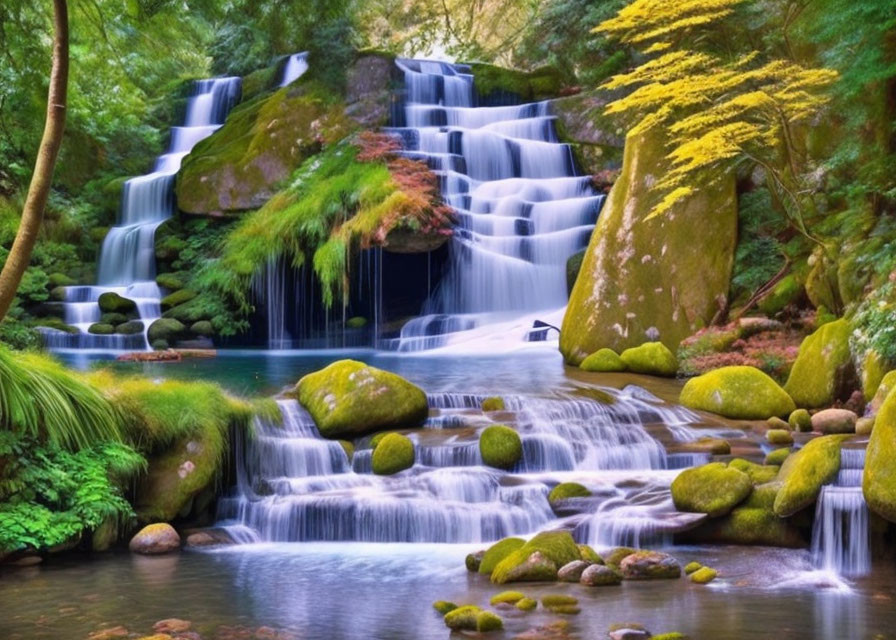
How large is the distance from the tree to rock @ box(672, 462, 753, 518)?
6177mm

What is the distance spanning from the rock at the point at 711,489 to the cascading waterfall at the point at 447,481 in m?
0.16

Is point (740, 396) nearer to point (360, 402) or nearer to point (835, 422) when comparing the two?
point (835, 422)

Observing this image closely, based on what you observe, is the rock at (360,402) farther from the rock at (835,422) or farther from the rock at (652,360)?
the rock at (652,360)

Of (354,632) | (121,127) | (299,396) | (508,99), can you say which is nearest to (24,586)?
(354,632)

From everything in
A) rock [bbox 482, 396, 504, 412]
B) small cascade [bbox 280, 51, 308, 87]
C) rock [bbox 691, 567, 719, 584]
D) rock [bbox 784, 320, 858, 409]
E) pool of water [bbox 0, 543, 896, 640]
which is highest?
small cascade [bbox 280, 51, 308, 87]

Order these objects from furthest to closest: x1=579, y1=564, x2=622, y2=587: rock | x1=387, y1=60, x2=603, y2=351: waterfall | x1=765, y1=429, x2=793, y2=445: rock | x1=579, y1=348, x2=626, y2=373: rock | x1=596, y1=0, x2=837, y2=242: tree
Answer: x1=387, y1=60, x2=603, y2=351: waterfall
x1=579, y1=348, x2=626, y2=373: rock
x1=596, y1=0, x2=837, y2=242: tree
x1=765, y1=429, x2=793, y2=445: rock
x1=579, y1=564, x2=622, y2=587: rock

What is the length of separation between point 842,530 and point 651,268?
8.36m

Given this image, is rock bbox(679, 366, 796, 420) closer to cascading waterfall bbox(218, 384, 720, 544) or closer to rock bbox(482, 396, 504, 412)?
cascading waterfall bbox(218, 384, 720, 544)

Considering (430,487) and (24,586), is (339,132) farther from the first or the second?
(24,586)

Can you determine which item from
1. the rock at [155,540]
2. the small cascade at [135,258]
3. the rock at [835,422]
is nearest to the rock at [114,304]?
the small cascade at [135,258]

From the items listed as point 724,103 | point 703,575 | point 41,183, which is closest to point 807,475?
point 703,575

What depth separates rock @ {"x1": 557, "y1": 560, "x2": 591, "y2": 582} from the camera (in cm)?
683

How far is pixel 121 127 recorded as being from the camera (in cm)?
2359

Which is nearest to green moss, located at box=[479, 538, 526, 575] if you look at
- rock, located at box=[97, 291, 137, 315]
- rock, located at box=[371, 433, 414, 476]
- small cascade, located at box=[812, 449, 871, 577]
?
rock, located at box=[371, 433, 414, 476]
